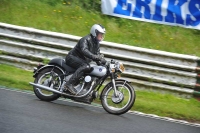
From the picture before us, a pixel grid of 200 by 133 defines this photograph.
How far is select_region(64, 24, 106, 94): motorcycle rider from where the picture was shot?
9.32 m

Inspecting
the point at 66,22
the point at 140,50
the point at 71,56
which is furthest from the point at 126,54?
the point at 66,22

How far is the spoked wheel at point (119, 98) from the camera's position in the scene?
895 cm

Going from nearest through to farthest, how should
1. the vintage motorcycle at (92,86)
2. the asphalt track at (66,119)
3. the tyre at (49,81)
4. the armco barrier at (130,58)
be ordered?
1. the asphalt track at (66,119)
2. the vintage motorcycle at (92,86)
3. the tyre at (49,81)
4. the armco barrier at (130,58)

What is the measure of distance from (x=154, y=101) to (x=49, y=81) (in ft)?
7.81

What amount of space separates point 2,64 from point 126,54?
127 inches

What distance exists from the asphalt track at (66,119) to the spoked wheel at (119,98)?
144 mm

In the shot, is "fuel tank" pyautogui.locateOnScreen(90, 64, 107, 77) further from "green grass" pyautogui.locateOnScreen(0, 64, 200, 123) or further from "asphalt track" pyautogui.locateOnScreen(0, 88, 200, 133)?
"green grass" pyautogui.locateOnScreen(0, 64, 200, 123)

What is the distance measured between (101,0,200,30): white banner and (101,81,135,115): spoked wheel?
468 cm

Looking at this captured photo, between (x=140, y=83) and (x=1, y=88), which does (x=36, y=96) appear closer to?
(x=1, y=88)

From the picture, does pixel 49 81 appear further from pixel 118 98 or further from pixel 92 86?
pixel 118 98

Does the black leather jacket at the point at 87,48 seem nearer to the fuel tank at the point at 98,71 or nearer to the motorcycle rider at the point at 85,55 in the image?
the motorcycle rider at the point at 85,55

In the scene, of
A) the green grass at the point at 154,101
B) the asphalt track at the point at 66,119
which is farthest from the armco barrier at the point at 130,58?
the asphalt track at the point at 66,119

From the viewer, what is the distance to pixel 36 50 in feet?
38.8

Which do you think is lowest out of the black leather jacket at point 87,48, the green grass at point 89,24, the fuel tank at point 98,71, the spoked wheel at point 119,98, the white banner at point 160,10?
the spoked wheel at point 119,98
